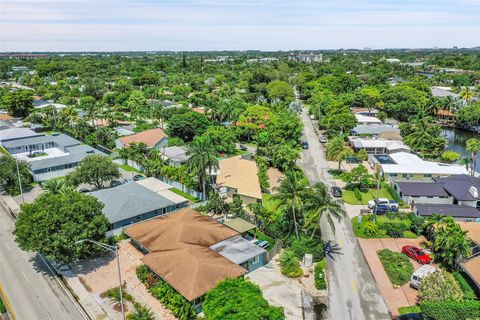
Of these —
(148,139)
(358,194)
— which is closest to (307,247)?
(358,194)

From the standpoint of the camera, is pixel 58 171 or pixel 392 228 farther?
pixel 58 171

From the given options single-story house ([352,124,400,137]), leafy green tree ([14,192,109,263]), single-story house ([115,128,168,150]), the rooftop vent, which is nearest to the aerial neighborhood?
the rooftop vent

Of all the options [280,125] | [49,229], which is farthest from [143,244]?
[280,125]

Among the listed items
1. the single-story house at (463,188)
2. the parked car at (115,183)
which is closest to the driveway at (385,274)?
the single-story house at (463,188)

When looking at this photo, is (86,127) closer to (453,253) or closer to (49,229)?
(49,229)

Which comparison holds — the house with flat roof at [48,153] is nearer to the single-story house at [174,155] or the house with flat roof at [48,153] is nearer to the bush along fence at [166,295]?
the single-story house at [174,155]

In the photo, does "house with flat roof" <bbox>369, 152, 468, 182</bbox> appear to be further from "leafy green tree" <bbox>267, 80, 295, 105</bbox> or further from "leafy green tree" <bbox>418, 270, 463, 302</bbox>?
"leafy green tree" <bbox>267, 80, 295, 105</bbox>
